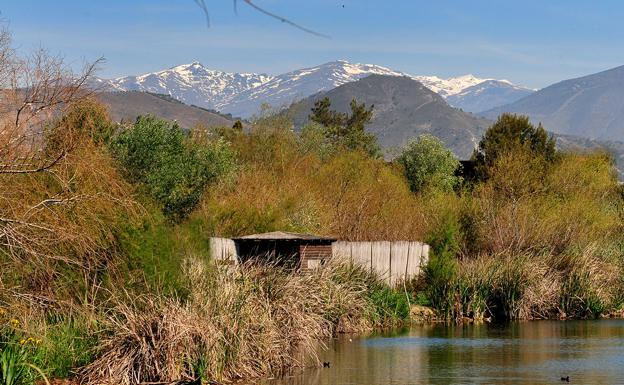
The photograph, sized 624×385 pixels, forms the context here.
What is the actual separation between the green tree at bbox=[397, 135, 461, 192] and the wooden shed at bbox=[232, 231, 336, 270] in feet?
105

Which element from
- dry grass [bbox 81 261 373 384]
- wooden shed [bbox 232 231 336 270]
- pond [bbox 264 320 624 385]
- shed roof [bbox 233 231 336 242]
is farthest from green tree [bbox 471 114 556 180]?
dry grass [bbox 81 261 373 384]

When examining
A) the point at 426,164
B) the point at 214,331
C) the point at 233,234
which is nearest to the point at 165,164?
the point at 233,234

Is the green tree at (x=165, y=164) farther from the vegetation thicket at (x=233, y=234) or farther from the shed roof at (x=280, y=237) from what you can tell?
the shed roof at (x=280, y=237)

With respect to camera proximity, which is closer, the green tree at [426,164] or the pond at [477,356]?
the pond at [477,356]

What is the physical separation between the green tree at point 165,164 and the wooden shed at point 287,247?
6142 mm

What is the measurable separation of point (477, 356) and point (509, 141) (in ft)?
139

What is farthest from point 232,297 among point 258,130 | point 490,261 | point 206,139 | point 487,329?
point 258,130

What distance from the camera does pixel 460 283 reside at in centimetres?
4034

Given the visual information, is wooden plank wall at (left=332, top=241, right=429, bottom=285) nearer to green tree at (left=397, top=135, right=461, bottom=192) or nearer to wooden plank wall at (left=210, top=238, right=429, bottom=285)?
wooden plank wall at (left=210, top=238, right=429, bottom=285)

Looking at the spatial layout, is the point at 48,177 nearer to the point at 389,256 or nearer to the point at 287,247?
the point at 287,247

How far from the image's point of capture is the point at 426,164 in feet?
233

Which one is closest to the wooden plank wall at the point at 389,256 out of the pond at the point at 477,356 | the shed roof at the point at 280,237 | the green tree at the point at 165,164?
the shed roof at the point at 280,237

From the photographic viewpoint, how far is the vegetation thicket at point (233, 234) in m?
22.2

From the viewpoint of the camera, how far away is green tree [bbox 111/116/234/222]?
1678 inches
